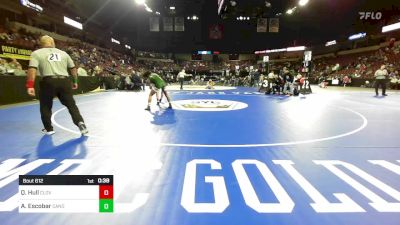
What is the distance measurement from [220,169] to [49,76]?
3765 mm

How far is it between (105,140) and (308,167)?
351cm

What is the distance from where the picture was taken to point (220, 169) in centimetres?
370

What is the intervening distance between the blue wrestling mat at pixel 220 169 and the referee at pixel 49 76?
1.89ft

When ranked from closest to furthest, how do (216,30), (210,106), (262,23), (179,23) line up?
(210,106), (262,23), (179,23), (216,30)

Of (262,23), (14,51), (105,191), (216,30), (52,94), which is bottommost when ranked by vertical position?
(105,191)

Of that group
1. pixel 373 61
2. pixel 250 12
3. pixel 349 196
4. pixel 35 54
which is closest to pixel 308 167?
pixel 349 196

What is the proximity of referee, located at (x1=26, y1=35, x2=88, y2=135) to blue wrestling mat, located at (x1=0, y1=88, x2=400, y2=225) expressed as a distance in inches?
22.7

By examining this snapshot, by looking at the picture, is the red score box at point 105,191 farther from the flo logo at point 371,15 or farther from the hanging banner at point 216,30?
the hanging banner at point 216,30

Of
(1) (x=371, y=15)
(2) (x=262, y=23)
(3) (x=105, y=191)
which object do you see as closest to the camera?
(3) (x=105, y=191)

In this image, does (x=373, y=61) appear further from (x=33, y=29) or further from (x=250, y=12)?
(x=33, y=29)

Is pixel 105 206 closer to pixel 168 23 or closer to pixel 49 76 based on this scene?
pixel 49 76

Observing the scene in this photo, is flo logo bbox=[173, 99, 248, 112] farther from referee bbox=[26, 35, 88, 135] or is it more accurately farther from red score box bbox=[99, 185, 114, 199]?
red score box bbox=[99, 185, 114, 199]

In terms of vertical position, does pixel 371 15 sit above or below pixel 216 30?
below

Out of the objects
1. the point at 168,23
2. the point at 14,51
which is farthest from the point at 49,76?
the point at 168,23
